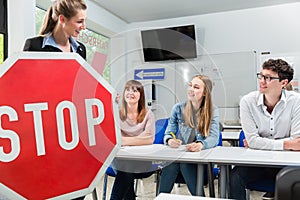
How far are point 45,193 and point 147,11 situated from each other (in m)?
4.52

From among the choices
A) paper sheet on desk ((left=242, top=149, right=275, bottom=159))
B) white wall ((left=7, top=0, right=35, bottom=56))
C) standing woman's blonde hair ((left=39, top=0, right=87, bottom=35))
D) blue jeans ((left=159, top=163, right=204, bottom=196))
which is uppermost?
white wall ((left=7, top=0, right=35, bottom=56))

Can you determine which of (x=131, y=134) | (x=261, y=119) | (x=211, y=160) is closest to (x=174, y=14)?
(x=261, y=119)

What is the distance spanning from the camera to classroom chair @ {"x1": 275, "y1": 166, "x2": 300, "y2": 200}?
28cm

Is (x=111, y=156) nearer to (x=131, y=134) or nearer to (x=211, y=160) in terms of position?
(x=131, y=134)

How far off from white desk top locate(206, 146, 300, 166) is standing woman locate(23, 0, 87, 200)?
46.4 inches

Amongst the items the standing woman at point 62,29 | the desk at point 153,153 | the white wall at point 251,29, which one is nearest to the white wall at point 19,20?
the white wall at point 251,29

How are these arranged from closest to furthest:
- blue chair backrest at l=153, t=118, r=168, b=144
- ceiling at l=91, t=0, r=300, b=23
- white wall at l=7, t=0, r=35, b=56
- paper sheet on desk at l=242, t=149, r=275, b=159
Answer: blue chair backrest at l=153, t=118, r=168, b=144, paper sheet on desk at l=242, t=149, r=275, b=159, white wall at l=7, t=0, r=35, b=56, ceiling at l=91, t=0, r=300, b=23

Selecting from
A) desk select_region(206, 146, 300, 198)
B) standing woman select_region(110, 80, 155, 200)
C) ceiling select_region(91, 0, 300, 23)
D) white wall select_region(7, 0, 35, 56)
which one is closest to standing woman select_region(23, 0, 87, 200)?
standing woman select_region(110, 80, 155, 200)

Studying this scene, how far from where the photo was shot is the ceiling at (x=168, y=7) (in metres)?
4.21

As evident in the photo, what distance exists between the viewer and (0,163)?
0.29 meters

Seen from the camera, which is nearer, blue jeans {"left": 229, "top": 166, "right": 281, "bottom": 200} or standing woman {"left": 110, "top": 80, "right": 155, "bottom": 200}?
standing woman {"left": 110, "top": 80, "right": 155, "bottom": 200}

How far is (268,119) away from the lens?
1.94 m

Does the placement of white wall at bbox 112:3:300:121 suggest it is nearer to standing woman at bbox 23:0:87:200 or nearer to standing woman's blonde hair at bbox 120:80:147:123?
standing woman at bbox 23:0:87:200

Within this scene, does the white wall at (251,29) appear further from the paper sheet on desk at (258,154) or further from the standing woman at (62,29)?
the standing woman at (62,29)
